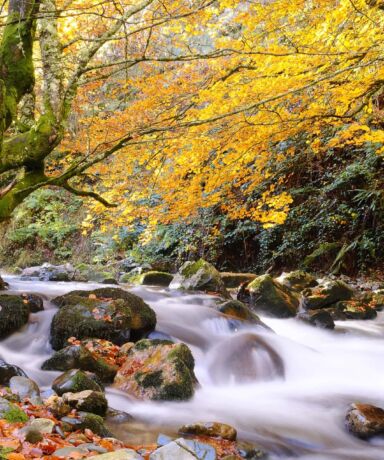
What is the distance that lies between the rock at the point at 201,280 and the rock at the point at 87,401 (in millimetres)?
5908

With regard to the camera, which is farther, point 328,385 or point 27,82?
point 27,82

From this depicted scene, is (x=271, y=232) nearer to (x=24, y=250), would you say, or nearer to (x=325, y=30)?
(x=325, y=30)

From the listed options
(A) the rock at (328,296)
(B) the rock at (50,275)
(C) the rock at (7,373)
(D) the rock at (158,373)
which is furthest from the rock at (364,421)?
(B) the rock at (50,275)

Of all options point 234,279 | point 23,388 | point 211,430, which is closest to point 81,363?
point 23,388

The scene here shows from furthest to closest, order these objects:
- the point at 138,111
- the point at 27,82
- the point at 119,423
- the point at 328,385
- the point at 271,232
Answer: the point at 271,232 → the point at 138,111 → the point at 27,82 → the point at 328,385 → the point at 119,423

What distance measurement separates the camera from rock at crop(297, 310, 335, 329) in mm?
7637

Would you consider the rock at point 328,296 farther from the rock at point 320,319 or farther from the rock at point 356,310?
the rock at point 320,319

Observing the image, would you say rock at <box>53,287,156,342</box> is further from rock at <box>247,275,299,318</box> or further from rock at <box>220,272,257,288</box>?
rock at <box>220,272,257,288</box>

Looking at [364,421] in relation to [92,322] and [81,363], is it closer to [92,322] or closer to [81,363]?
[81,363]

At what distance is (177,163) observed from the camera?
23.6 ft

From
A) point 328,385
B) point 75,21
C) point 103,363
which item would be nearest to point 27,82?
point 75,21

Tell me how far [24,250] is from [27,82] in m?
16.8

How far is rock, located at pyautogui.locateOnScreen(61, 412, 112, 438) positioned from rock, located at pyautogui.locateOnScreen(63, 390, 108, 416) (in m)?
0.23

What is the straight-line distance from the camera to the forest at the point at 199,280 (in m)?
3.67
